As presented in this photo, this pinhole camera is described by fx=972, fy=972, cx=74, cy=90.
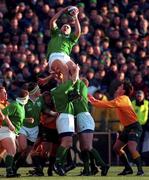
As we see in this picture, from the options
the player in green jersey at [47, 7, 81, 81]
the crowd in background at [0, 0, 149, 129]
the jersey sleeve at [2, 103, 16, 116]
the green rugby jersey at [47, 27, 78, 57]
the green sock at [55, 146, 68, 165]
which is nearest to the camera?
the green sock at [55, 146, 68, 165]

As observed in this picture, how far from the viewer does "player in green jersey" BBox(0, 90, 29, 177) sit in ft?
62.1

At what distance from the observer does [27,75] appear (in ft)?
85.3

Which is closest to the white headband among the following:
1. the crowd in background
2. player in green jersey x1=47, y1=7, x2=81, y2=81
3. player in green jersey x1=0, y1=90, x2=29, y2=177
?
player in green jersey x1=0, y1=90, x2=29, y2=177

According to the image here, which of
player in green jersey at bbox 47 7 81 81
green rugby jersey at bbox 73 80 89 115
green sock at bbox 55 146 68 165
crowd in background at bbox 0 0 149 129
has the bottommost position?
green sock at bbox 55 146 68 165

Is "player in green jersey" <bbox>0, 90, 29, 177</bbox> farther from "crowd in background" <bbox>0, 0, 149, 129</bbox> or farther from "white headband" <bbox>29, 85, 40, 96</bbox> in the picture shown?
"crowd in background" <bbox>0, 0, 149, 129</bbox>

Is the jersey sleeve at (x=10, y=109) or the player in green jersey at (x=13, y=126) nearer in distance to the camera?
the player in green jersey at (x=13, y=126)

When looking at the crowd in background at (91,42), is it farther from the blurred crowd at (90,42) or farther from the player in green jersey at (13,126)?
the player in green jersey at (13,126)

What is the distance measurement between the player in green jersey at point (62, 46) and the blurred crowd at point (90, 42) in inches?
165

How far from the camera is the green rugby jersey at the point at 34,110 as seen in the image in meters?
19.8

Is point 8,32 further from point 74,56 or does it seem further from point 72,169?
point 72,169

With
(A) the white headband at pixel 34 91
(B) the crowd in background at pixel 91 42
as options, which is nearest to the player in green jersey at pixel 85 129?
(A) the white headband at pixel 34 91

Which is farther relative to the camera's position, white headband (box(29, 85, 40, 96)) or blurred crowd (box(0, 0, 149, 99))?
blurred crowd (box(0, 0, 149, 99))

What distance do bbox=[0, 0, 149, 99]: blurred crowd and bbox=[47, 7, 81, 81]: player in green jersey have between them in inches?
165

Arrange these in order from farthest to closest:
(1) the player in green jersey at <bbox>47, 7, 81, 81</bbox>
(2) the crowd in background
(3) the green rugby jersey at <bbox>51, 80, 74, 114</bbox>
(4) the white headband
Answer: (2) the crowd in background → (1) the player in green jersey at <bbox>47, 7, 81, 81</bbox> → (4) the white headband → (3) the green rugby jersey at <bbox>51, 80, 74, 114</bbox>
